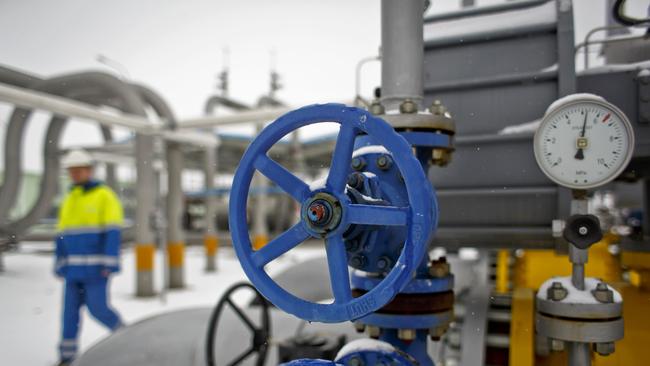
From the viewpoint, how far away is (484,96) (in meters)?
1.84

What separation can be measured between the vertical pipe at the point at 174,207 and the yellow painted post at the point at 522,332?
456 centimetres

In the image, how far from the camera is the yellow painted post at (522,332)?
1.65m

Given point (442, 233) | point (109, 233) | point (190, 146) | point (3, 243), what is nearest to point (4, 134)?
point (3, 243)

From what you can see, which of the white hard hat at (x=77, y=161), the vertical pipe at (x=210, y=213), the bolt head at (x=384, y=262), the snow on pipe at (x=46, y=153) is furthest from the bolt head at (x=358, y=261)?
the vertical pipe at (x=210, y=213)

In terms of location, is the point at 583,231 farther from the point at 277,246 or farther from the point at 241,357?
the point at 241,357

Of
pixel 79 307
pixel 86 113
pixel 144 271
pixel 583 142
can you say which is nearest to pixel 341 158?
pixel 583 142

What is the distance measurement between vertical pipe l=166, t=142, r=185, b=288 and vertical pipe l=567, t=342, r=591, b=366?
4.91 meters

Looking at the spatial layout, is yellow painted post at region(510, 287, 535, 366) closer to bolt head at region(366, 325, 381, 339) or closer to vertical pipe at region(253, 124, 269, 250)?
bolt head at region(366, 325, 381, 339)

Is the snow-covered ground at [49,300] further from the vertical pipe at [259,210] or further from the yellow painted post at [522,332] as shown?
the yellow painted post at [522,332]

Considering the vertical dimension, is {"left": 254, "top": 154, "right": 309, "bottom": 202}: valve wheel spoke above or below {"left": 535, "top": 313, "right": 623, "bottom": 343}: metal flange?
above

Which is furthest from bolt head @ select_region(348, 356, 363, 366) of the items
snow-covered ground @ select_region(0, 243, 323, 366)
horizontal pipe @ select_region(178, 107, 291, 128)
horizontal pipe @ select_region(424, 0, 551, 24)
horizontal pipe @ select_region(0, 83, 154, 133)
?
horizontal pipe @ select_region(178, 107, 291, 128)

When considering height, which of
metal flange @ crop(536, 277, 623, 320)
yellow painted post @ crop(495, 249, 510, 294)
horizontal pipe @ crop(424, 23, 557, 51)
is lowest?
yellow painted post @ crop(495, 249, 510, 294)

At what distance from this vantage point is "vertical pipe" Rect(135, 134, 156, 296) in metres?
5.00

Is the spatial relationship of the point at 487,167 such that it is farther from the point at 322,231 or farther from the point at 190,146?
the point at 190,146
